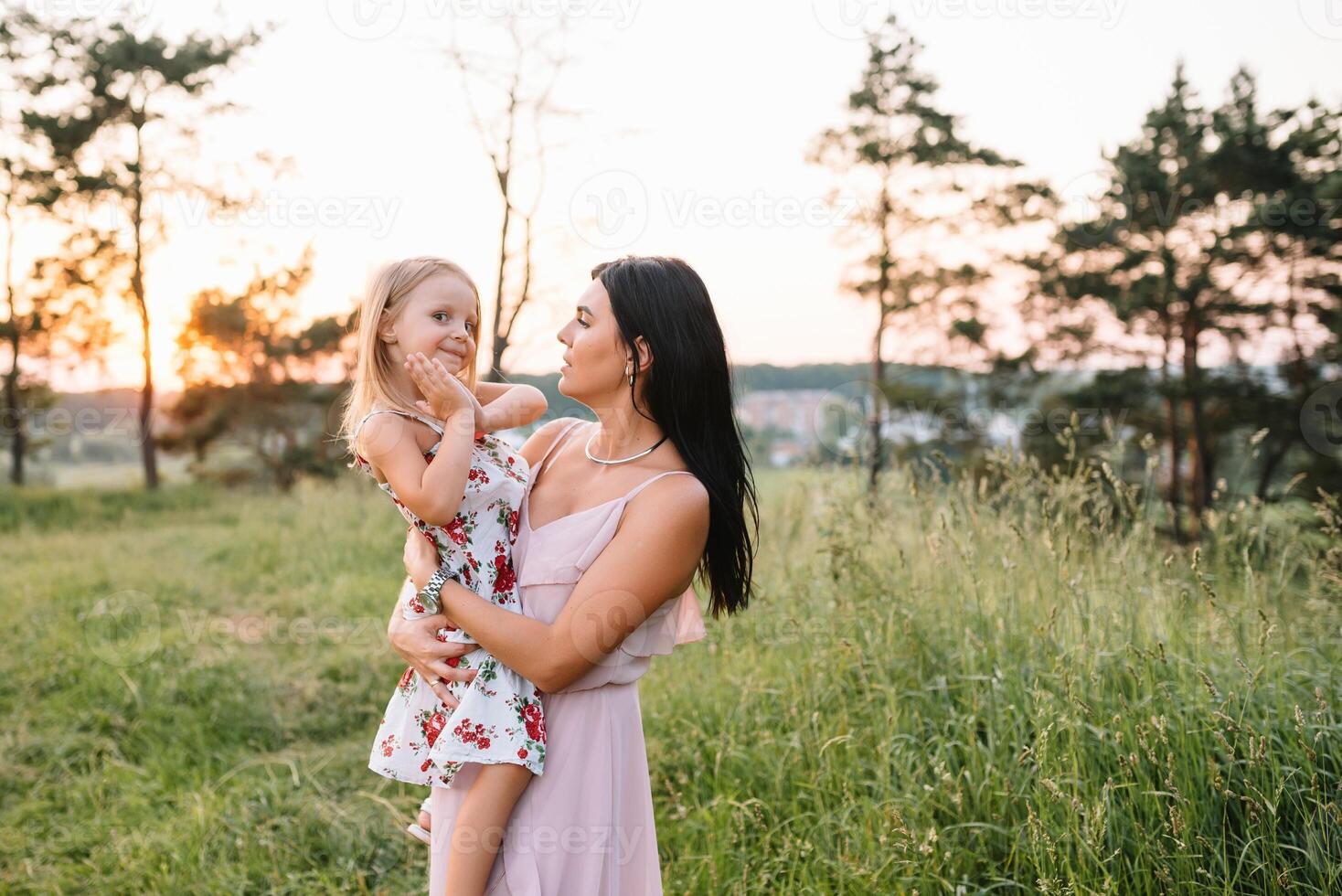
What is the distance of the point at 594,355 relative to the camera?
179 centimetres

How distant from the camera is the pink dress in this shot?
174cm

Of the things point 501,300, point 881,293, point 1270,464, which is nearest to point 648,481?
point 501,300

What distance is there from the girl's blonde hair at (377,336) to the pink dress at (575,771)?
0.49 metres

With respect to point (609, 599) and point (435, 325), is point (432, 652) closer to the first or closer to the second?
point (609, 599)

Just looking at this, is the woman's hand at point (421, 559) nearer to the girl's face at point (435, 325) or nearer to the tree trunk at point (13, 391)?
the girl's face at point (435, 325)

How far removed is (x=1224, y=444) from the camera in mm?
13977

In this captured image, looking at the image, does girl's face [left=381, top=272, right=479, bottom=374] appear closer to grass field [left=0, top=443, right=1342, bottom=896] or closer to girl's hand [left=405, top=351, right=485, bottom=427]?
girl's hand [left=405, top=351, right=485, bottom=427]

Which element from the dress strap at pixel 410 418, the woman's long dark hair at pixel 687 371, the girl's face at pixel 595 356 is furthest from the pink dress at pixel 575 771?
the dress strap at pixel 410 418

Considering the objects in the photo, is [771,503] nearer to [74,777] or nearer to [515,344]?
[74,777]

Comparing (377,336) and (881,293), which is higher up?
(881,293)

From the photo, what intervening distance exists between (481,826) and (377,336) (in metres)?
1.05

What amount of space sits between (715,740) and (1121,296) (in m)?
15.2

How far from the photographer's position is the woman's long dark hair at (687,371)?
1.79m

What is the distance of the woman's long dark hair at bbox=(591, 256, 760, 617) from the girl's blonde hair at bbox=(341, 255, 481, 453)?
42 cm
